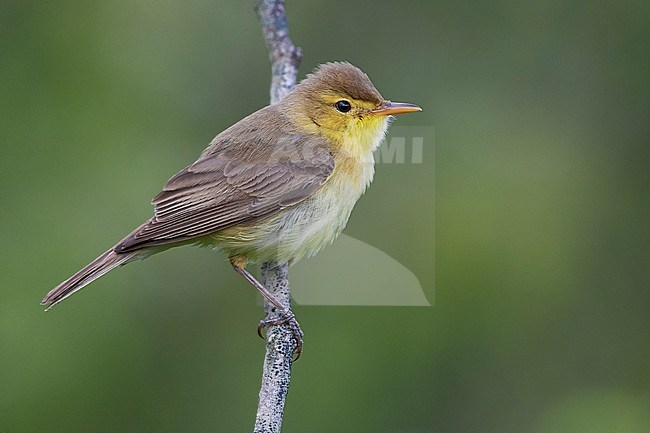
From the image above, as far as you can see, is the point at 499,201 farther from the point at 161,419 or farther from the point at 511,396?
the point at 161,419

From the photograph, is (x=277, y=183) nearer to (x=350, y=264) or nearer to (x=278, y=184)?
(x=278, y=184)

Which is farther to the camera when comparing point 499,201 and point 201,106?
point 201,106

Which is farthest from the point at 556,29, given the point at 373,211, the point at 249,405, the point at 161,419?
the point at 161,419

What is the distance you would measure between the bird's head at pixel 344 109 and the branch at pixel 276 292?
0.49 m

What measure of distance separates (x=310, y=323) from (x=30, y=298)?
1.70m

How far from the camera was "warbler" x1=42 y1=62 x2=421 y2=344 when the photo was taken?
454cm

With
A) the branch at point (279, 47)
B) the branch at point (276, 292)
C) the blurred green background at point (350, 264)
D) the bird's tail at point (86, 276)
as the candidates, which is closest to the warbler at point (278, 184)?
the bird's tail at point (86, 276)

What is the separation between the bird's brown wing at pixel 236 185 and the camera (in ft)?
14.8

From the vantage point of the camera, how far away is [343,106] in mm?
5020

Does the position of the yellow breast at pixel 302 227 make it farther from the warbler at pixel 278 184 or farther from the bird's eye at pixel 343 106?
the bird's eye at pixel 343 106

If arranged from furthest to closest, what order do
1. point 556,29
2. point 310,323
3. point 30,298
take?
point 556,29, point 310,323, point 30,298

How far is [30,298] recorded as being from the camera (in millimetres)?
5098

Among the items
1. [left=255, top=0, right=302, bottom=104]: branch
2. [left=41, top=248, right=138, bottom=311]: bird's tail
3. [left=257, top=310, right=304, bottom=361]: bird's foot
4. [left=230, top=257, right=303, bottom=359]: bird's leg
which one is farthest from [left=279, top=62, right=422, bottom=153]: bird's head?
[left=41, top=248, right=138, bottom=311]: bird's tail

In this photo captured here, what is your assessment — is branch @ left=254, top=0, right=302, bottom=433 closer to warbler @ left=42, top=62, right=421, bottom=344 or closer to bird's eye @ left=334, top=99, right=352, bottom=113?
warbler @ left=42, top=62, right=421, bottom=344
